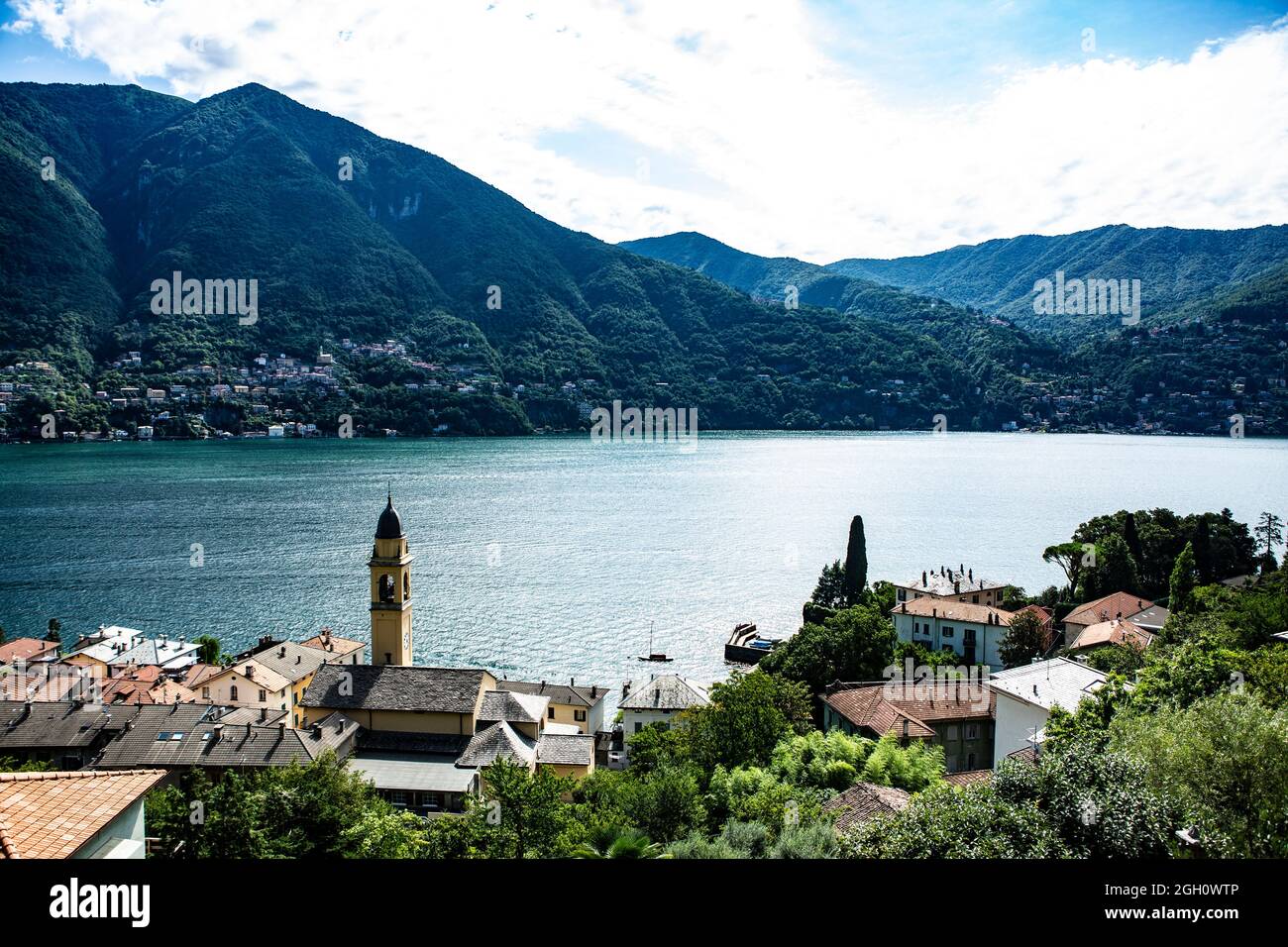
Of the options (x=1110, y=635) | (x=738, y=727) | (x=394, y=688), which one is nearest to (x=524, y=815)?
(x=738, y=727)

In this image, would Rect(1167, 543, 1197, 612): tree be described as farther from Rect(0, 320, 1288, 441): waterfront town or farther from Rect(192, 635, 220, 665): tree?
Rect(0, 320, 1288, 441): waterfront town

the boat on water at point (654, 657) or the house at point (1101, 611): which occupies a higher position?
the house at point (1101, 611)

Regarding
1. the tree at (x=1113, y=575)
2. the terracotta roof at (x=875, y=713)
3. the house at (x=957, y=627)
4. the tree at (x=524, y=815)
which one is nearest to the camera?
the tree at (x=524, y=815)

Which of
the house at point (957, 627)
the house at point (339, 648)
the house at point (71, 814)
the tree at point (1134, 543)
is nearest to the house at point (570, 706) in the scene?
the house at point (339, 648)

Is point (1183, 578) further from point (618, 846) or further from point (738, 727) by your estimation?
point (618, 846)

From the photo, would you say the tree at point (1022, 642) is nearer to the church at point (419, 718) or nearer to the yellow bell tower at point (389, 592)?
the church at point (419, 718)
